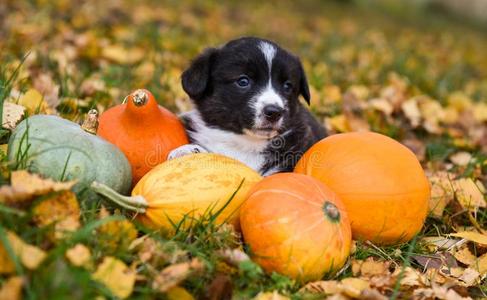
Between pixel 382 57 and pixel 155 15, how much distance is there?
351 centimetres

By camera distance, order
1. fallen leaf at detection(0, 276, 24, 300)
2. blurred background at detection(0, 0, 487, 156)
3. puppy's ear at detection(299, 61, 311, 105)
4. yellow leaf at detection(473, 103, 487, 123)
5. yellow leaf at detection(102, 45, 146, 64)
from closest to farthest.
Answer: fallen leaf at detection(0, 276, 24, 300) < puppy's ear at detection(299, 61, 311, 105) < blurred background at detection(0, 0, 487, 156) < yellow leaf at detection(102, 45, 146, 64) < yellow leaf at detection(473, 103, 487, 123)

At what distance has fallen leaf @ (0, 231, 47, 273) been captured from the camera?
2.00 metres

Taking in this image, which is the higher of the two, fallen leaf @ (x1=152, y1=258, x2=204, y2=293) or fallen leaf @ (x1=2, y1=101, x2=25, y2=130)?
fallen leaf @ (x1=2, y1=101, x2=25, y2=130)

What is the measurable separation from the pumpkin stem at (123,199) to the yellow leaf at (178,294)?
56 cm

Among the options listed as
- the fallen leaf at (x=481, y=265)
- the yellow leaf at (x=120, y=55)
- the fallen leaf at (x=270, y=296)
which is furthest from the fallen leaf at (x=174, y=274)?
the yellow leaf at (x=120, y=55)

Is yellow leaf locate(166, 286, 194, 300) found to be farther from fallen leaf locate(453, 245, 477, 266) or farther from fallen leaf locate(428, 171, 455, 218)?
fallen leaf locate(428, 171, 455, 218)

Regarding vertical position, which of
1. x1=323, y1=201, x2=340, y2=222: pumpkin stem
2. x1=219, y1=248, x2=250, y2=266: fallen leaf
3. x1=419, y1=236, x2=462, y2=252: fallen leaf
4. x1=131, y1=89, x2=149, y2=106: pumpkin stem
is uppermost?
x1=131, y1=89, x2=149, y2=106: pumpkin stem

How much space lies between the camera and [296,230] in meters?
2.53

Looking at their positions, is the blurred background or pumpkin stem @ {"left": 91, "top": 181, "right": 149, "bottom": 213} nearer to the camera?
pumpkin stem @ {"left": 91, "top": 181, "right": 149, "bottom": 213}

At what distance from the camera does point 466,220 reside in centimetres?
363

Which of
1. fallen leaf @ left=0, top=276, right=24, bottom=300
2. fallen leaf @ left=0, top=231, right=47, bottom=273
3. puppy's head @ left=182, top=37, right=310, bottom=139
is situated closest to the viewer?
fallen leaf @ left=0, top=276, right=24, bottom=300

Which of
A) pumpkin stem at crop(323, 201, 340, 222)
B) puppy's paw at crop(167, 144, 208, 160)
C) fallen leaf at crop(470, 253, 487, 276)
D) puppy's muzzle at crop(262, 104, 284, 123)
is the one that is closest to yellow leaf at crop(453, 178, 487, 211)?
fallen leaf at crop(470, 253, 487, 276)

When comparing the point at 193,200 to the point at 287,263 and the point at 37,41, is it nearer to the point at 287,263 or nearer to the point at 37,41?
the point at 287,263

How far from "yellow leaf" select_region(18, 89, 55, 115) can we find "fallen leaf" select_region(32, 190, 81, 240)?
1330 millimetres
